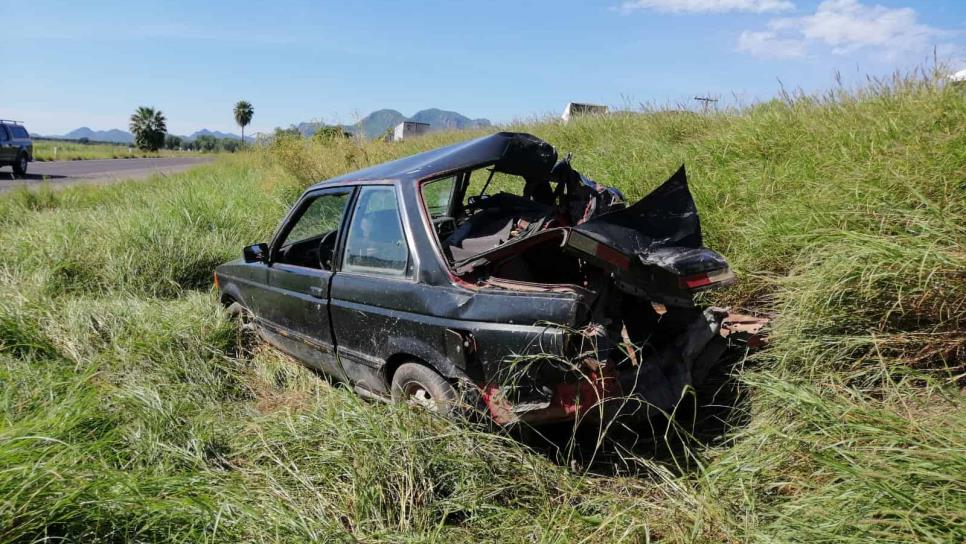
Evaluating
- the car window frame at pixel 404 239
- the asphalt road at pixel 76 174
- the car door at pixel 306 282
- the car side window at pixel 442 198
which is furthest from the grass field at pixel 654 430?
the asphalt road at pixel 76 174

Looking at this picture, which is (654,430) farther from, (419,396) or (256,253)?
(256,253)

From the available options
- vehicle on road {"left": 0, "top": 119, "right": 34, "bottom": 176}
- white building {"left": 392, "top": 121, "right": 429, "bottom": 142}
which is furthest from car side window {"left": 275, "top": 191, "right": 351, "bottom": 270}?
vehicle on road {"left": 0, "top": 119, "right": 34, "bottom": 176}

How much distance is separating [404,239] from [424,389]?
2.66ft

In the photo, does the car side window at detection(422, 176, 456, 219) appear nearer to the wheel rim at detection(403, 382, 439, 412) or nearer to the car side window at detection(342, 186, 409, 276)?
the car side window at detection(342, 186, 409, 276)

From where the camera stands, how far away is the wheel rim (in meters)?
3.13

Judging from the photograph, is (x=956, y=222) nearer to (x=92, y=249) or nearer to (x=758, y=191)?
(x=758, y=191)

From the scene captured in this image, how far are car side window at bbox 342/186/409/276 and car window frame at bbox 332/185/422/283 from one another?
14mm

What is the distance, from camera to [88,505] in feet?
7.28

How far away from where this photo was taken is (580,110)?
1163 centimetres

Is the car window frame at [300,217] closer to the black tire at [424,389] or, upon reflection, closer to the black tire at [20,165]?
the black tire at [424,389]

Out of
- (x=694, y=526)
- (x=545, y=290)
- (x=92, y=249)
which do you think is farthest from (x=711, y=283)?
(x=92, y=249)

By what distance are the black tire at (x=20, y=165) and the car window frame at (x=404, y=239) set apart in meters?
24.1

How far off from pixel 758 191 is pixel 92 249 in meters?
6.85

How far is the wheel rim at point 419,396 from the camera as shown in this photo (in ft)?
10.3
